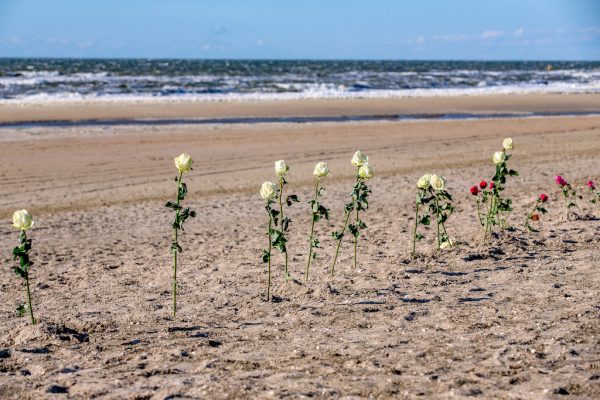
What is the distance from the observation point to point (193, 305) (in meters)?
5.16

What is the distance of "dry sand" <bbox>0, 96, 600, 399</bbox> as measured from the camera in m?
3.47

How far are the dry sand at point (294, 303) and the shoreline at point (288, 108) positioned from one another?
12.0 meters

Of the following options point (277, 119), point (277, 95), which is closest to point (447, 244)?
point (277, 119)

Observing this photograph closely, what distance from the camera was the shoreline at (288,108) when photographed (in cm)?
2373

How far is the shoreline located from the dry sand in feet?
39.4

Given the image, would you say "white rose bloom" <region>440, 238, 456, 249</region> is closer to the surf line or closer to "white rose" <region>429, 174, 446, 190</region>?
"white rose" <region>429, 174, 446, 190</region>

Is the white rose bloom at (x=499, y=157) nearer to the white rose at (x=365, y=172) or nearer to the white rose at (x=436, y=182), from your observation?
the white rose at (x=436, y=182)

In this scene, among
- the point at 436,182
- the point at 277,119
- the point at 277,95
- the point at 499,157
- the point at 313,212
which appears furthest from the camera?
the point at 277,95

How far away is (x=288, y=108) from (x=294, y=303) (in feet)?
74.9

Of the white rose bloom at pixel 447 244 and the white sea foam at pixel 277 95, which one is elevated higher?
the white sea foam at pixel 277 95

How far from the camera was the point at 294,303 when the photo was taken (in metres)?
4.93

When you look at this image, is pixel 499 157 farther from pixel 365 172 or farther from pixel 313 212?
pixel 313 212

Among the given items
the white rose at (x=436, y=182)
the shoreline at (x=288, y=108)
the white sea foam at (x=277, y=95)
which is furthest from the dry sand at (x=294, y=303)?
the white sea foam at (x=277, y=95)

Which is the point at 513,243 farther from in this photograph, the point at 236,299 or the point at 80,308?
the point at 80,308
